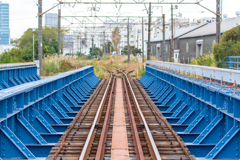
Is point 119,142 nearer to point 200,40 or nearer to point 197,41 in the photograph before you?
point 200,40

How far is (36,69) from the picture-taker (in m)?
24.2

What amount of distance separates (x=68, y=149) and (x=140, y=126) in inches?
142

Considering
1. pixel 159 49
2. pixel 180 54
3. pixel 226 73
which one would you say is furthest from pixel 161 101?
pixel 159 49

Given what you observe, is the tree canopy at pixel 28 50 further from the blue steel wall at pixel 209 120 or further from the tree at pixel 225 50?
the blue steel wall at pixel 209 120

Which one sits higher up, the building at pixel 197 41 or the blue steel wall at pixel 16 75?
the building at pixel 197 41

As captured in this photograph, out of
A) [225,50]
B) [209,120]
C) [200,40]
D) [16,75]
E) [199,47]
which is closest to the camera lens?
[209,120]

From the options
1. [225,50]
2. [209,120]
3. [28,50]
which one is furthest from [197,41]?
[209,120]

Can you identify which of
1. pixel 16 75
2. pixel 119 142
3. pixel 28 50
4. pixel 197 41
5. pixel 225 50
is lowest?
pixel 119 142

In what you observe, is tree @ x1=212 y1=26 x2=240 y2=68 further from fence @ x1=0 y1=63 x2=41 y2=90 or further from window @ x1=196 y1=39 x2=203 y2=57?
window @ x1=196 y1=39 x2=203 y2=57

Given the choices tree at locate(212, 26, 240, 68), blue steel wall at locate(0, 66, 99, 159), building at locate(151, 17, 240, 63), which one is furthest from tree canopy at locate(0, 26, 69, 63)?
tree at locate(212, 26, 240, 68)

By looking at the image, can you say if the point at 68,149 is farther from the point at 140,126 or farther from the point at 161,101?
the point at 161,101

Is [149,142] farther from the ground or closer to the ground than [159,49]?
closer to the ground

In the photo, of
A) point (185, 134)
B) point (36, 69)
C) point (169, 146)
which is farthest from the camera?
point (36, 69)

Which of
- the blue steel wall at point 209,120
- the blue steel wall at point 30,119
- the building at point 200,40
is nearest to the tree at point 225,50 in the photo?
the blue steel wall at point 209,120
